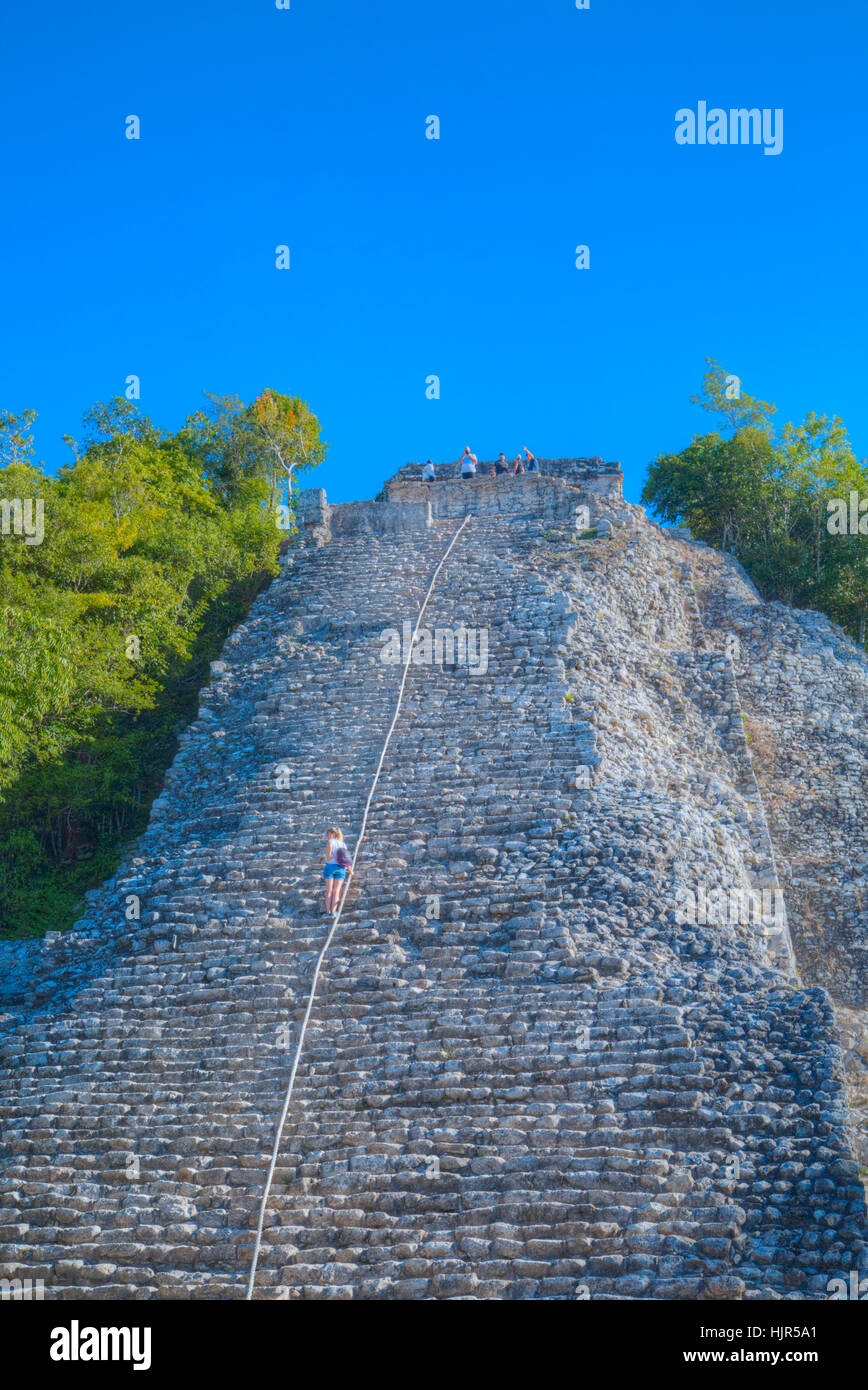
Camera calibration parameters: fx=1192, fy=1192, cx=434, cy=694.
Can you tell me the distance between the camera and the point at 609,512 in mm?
20453

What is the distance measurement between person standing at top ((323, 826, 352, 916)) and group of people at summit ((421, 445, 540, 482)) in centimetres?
1288

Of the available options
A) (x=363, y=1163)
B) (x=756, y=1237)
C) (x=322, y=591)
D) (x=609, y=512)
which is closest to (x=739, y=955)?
(x=756, y=1237)

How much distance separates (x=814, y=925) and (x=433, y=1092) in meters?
6.10

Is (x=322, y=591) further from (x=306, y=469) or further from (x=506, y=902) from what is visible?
(x=306, y=469)

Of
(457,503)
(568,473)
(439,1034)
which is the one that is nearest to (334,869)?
(439,1034)

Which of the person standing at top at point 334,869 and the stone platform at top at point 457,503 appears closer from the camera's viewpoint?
the person standing at top at point 334,869

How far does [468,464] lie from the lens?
2286cm

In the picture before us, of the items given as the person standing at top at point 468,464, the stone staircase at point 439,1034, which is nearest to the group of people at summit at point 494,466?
the person standing at top at point 468,464

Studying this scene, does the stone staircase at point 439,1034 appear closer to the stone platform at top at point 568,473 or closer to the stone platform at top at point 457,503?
the stone platform at top at point 457,503

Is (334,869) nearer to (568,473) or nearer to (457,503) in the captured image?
(457,503)

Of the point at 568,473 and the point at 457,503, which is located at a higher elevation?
the point at 568,473

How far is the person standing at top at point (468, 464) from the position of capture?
22.7 meters

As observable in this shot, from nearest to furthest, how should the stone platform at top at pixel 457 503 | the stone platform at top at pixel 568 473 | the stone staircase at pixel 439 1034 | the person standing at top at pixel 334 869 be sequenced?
the stone staircase at pixel 439 1034 → the person standing at top at pixel 334 869 → the stone platform at top at pixel 457 503 → the stone platform at top at pixel 568 473

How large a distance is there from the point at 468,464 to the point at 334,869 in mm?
13348
